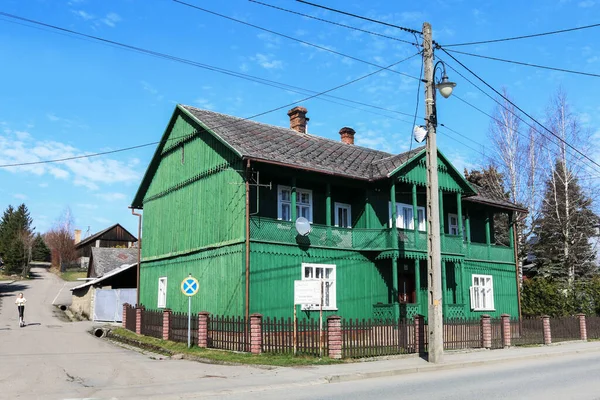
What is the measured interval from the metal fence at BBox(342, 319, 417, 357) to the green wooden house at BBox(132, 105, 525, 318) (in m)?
4.45

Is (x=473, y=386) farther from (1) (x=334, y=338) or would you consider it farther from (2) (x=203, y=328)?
(2) (x=203, y=328)

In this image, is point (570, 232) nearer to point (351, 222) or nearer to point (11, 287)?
point (351, 222)

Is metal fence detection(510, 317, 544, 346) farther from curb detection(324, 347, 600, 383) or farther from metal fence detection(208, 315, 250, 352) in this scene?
metal fence detection(208, 315, 250, 352)

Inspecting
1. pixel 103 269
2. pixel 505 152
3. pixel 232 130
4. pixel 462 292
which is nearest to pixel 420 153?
pixel 462 292

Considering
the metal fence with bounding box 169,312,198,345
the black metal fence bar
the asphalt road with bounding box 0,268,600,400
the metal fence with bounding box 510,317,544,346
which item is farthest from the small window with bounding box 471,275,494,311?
the black metal fence bar

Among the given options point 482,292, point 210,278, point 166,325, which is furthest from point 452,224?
point 166,325

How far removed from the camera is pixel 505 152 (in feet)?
122

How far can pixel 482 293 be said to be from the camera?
29.1 metres

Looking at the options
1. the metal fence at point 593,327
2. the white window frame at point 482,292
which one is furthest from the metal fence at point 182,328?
the metal fence at point 593,327

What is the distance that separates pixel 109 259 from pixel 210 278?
27563 millimetres

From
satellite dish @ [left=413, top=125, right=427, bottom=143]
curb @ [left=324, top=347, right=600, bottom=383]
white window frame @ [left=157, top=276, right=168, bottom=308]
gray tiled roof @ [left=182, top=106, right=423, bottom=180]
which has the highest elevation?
gray tiled roof @ [left=182, top=106, right=423, bottom=180]

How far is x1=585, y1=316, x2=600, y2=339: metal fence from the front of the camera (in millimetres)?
26812

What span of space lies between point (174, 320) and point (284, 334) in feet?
20.6

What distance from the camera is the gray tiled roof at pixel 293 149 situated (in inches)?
859
